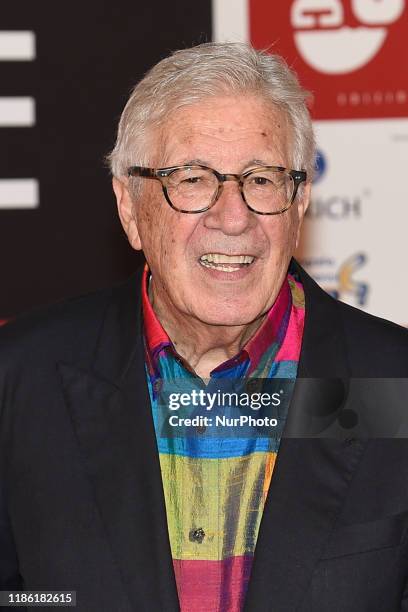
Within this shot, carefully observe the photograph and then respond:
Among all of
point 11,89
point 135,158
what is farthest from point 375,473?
point 11,89

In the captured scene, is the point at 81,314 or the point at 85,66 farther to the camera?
the point at 85,66

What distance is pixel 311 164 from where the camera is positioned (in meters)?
2.17

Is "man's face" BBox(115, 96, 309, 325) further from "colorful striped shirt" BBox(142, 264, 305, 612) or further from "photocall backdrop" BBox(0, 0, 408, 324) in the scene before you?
"photocall backdrop" BBox(0, 0, 408, 324)

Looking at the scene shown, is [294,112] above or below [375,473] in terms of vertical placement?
above

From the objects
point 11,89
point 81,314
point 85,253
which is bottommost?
point 85,253

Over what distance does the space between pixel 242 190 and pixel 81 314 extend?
491mm

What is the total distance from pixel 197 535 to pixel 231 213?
62 centimetres

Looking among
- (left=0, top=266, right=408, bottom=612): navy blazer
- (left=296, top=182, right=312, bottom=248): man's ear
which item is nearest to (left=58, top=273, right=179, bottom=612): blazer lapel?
(left=0, top=266, right=408, bottom=612): navy blazer

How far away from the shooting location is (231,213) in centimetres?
197

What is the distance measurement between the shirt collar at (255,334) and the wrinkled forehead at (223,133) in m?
0.32

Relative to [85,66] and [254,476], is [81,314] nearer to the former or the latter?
[254,476]

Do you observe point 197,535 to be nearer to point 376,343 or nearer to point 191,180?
point 376,343

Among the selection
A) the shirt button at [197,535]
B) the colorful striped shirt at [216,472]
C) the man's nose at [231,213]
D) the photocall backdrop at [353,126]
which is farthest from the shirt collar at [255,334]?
the photocall backdrop at [353,126]

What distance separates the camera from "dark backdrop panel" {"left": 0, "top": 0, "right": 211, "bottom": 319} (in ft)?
12.2
